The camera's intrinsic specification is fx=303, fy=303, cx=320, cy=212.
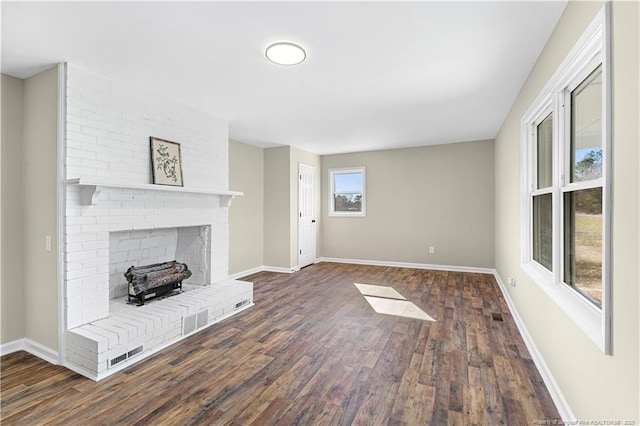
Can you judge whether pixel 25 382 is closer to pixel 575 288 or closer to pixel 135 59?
pixel 135 59

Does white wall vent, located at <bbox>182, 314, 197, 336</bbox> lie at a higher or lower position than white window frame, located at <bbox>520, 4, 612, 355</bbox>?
lower

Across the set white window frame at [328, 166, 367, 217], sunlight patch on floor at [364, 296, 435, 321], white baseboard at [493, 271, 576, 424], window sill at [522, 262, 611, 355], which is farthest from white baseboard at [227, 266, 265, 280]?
window sill at [522, 262, 611, 355]

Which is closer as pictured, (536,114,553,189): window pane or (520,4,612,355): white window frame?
(520,4,612,355): white window frame

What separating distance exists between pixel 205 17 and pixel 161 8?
0.25m

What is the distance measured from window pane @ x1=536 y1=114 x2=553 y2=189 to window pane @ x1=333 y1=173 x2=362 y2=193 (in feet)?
13.5

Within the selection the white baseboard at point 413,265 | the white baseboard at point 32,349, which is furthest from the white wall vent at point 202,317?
the white baseboard at point 413,265

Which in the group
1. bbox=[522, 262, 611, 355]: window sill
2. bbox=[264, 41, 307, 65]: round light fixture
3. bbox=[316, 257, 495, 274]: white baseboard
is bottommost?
bbox=[316, 257, 495, 274]: white baseboard

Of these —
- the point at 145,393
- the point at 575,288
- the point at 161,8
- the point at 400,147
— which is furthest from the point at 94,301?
the point at 400,147

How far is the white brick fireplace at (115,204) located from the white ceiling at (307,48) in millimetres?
270

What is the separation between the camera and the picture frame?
3.22 metres

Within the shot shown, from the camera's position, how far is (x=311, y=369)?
94.3 inches

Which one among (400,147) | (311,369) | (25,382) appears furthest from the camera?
(400,147)

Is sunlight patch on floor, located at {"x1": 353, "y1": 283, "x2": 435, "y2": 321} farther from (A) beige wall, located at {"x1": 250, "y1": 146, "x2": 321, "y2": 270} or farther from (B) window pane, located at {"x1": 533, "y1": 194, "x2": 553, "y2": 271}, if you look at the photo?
(A) beige wall, located at {"x1": 250, "y1": 146, "x2": 321, "y2": 270}

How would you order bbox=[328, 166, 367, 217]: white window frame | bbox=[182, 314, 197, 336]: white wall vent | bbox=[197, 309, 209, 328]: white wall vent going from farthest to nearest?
bbox=[328, 166, 367, 217]: white window frame
bbox=[197, 309, 209, 328]: white wall vent
bbox=[182, 314, 197, 336]: white wall vent
